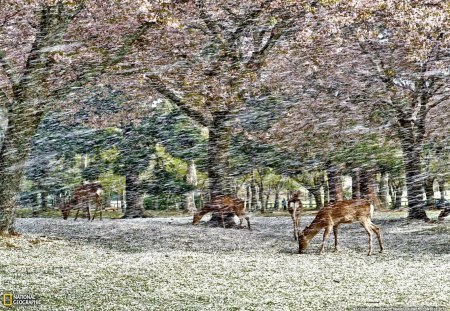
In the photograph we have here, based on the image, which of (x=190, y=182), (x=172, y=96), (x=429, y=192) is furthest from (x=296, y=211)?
(x=429, y=192)

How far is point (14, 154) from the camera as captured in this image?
1024 cm

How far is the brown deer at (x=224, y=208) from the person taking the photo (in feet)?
39.7

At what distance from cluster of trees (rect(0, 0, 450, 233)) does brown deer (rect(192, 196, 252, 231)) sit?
1.12 metres

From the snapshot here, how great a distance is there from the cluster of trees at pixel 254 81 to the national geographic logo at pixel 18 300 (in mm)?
4609

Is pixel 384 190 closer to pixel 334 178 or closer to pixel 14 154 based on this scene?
pixel 334 178

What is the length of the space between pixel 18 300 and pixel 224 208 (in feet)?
23.8

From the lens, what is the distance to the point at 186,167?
19.7m

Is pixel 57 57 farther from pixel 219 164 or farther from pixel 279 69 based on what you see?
pixel 279 69

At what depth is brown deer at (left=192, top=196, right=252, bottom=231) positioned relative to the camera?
39.7ft

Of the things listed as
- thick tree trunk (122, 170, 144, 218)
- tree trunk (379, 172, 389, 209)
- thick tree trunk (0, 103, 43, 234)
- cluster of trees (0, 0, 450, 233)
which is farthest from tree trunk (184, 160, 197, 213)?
thick tree trunk (0, 103, 43, 234)

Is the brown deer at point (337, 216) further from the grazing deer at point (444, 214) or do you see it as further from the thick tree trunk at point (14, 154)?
the grazing deer at point (444, 214)

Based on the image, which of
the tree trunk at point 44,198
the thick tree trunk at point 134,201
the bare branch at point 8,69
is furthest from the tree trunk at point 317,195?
the tree trunk at point 44,198

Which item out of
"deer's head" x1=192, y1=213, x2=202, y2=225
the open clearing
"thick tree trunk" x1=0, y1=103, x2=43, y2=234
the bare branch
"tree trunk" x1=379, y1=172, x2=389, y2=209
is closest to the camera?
the open clearing

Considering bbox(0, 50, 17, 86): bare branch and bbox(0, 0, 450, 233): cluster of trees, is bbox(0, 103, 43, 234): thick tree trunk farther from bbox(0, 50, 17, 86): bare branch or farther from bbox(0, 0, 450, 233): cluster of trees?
bbox(0, 50, 17, 86): bare branch
